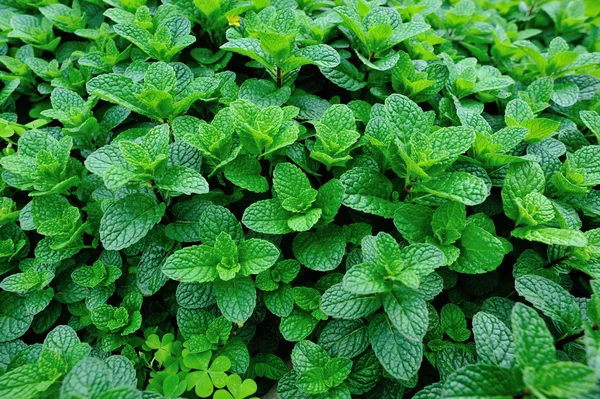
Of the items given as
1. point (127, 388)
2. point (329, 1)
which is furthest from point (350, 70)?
point (127, 388)

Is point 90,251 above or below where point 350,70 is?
below

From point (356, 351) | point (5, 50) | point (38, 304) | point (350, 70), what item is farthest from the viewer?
point (5, 50)

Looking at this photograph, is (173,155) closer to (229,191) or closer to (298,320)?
(229,191)

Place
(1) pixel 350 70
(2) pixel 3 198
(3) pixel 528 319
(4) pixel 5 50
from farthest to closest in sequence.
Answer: (4) pixel 5 50 < (1) pixel 350 70 < (2) pixel 3 198 < (3) pixel 528 319

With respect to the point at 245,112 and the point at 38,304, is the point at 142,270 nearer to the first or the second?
the point at 38,304

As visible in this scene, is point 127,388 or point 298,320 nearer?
point 127,388

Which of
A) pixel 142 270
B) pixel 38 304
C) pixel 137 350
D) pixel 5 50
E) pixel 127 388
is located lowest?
pixel 137 350
